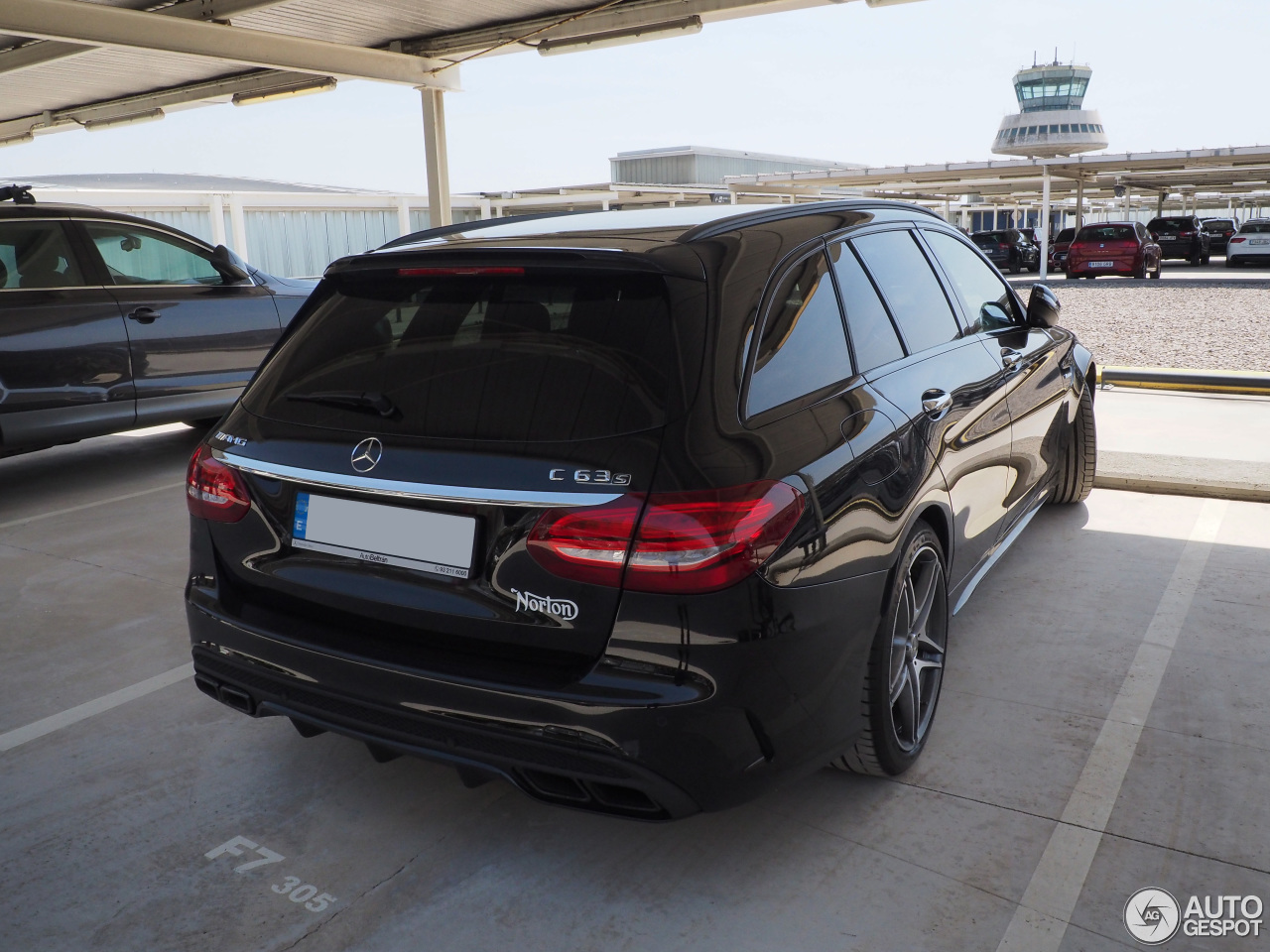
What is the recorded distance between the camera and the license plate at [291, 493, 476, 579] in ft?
7.19

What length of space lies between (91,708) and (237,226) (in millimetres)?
21042

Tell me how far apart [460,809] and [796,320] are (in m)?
1.52

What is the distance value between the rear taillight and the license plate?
0.21 meters

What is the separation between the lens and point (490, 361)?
232 centimetres

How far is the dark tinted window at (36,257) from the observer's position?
5805mm

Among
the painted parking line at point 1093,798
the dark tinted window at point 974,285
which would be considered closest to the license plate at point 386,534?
the painted parking line at point 1093,798

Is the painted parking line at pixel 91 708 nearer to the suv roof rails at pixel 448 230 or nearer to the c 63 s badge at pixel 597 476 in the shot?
the suv roof rails at pixel 448 230

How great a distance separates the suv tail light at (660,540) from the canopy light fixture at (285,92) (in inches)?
445

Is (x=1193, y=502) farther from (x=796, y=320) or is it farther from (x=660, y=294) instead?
(x=660, y=294)

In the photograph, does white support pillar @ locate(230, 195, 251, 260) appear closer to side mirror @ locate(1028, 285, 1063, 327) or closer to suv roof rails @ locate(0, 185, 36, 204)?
suv roof rails @ locate(0, 185, 36, 204)

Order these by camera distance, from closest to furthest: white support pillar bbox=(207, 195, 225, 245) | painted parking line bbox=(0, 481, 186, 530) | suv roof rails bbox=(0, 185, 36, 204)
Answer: painted parking line bbox=(0, 481, 186, 530) → suv roof rails bbox=(0, 185, 36, 204) → white support pillar bbox=(207, 195, 225, 245)

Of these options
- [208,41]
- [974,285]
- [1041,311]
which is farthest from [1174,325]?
[208,41]

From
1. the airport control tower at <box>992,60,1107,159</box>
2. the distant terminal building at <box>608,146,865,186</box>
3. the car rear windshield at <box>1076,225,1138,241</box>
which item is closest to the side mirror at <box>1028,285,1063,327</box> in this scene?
the car rear windshield at <box>1076,225,1138,241</box>

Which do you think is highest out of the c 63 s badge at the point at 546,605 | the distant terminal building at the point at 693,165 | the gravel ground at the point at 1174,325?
the distant terminal building at the point at 693,165
